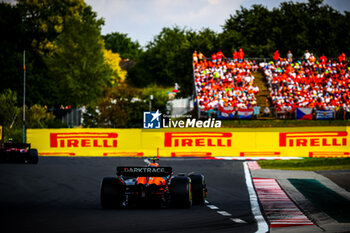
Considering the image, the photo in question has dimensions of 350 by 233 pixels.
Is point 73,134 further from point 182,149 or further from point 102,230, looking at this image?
point 102,230

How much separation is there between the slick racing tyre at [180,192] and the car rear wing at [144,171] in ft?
0.93

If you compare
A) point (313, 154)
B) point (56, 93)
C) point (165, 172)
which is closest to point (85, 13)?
point (56, 93)

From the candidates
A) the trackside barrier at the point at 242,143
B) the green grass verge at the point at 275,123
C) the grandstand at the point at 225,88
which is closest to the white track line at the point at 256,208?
the trackside barrier at the point at 242,143

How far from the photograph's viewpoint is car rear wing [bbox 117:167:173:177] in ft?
40.8

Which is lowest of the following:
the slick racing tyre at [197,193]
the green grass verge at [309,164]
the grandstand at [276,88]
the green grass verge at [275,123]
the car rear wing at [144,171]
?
the green grass verge at [309,164]

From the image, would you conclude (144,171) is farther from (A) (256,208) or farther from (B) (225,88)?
(B) (225,88)

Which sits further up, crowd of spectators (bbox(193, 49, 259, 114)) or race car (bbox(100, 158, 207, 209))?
crowd of spectators (bbox(193, 49, 259, 114))

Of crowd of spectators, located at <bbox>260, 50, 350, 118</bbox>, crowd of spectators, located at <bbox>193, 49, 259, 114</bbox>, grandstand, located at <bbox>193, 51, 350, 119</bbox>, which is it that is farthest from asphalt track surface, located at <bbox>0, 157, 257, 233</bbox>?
crowd of spectators, located at <bbox>260, 50, 350, 118</bbox>

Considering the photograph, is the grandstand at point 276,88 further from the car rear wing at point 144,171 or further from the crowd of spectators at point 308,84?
the car rear wing at point 144,171

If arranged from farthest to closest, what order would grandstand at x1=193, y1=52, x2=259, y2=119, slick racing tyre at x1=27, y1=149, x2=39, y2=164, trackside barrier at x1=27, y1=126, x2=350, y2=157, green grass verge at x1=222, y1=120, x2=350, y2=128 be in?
grandstand at x1=193, y1=52, x2=259, y2=119
green grass verge at x1=222, y1=120, x2=350, y2=128
trackside barrier at x1=27, y1=126, x2=350, y2=157
slick racing tyre at x1=27, y1=149, x2=39, y2=164

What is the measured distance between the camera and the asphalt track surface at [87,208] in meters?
10.0

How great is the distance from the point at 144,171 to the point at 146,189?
42 centimetres

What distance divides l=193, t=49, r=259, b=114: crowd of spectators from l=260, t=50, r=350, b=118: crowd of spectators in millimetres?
2020

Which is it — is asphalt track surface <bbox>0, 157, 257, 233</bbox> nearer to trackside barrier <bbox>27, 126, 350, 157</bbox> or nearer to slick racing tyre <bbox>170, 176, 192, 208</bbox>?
slick racing tyre <bbox>170, 176, 192, 208</bbox>
